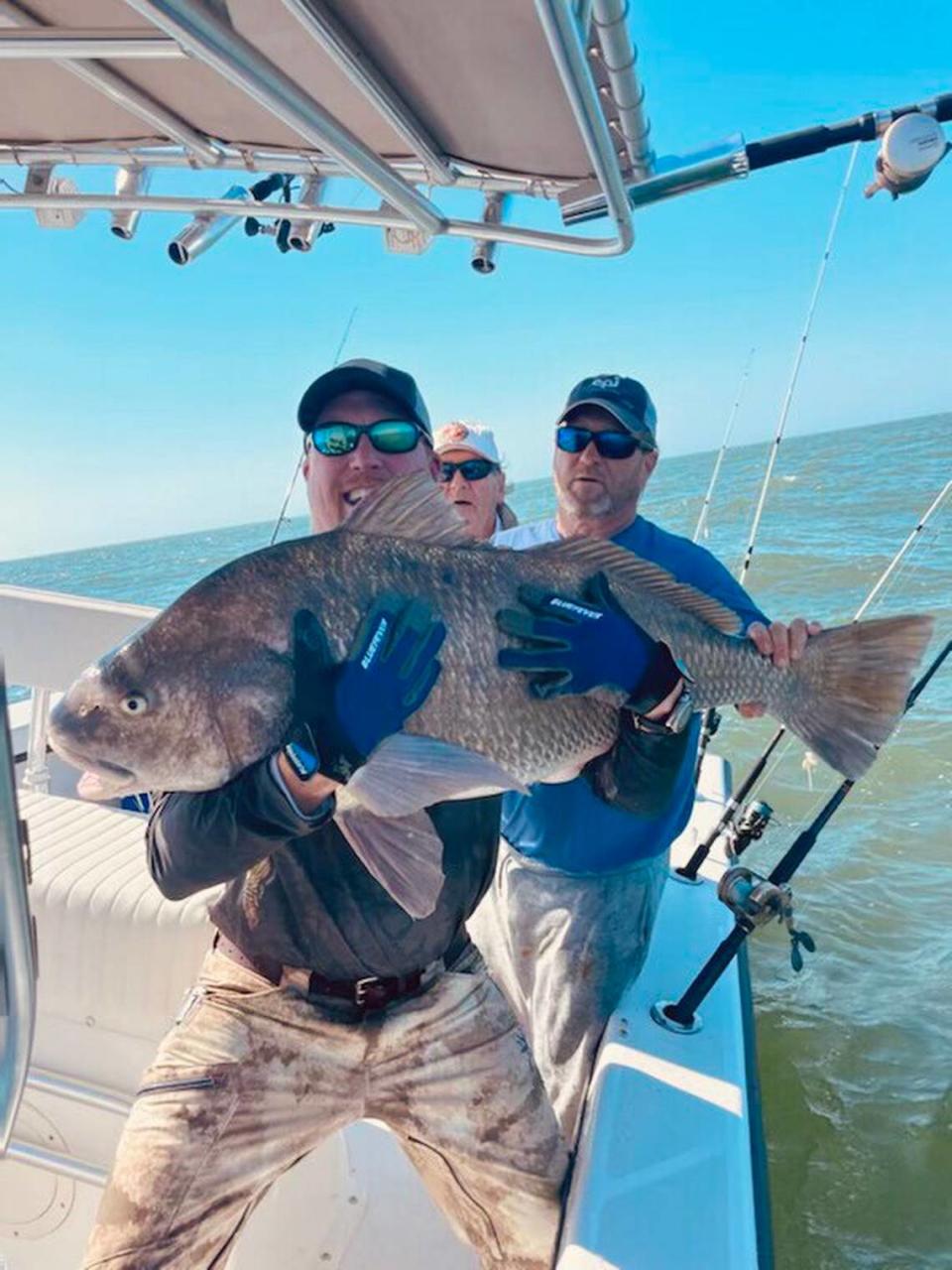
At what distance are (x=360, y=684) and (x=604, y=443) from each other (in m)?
1.80

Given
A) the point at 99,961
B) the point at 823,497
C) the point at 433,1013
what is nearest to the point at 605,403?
the point at 433,1013

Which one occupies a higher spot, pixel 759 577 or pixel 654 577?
pixel 654 577

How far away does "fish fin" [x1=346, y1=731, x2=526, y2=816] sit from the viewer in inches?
73.1

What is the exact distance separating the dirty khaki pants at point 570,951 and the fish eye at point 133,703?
1.65 metres

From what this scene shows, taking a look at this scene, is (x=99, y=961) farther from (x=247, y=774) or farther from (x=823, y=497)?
(x=823, y=497)

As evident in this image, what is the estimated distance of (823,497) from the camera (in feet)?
85.8

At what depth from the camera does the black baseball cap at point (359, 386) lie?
2389mm

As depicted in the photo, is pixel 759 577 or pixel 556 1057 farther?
pixel 759 577

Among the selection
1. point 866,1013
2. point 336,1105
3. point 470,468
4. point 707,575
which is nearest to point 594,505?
point 707,575

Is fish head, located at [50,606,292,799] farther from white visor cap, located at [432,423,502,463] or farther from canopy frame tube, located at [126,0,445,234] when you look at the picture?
white visor cap, located at [432,423,502,463]

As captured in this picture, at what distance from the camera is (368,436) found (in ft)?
7.80

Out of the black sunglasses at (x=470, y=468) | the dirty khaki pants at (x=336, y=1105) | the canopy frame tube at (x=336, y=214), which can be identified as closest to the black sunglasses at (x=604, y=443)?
the canopy frame tube at (x=336, y=214)

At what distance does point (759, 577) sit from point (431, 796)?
15.2m

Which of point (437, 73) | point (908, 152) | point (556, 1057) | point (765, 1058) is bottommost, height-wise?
point (765, 1058)
